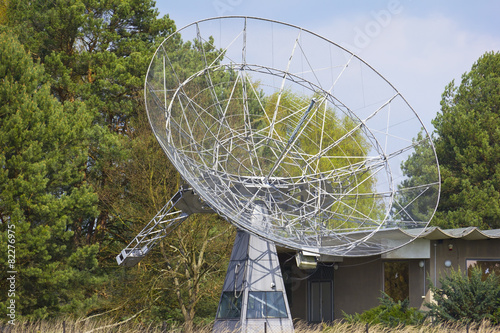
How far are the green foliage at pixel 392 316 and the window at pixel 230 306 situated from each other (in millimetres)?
4345

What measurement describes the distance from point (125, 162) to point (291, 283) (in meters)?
10.6

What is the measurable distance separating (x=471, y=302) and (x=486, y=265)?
14.3ft

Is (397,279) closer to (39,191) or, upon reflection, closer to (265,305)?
(265,305)

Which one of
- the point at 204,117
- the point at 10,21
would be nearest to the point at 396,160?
the point at 204,117

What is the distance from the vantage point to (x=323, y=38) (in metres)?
15.8

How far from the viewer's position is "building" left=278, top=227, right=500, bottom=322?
21.1 meters

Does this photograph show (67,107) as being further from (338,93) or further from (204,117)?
(338,93)

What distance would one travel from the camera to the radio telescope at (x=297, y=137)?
1478cm

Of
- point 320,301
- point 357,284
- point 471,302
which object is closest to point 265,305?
point 471,302

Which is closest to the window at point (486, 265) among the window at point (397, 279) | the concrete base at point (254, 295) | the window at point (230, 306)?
the window at point (397, 279)

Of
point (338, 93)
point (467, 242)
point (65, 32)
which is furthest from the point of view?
point (65, 32)

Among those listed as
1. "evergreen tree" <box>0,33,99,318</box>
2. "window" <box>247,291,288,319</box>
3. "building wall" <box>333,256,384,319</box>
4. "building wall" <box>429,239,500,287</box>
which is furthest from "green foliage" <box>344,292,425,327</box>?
"evergreen tree" <box>0,33,99,318</box>

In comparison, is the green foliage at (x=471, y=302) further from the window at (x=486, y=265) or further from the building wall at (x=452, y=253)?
the building wall at (x=452, y=253)

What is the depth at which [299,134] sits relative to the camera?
16047 mm
